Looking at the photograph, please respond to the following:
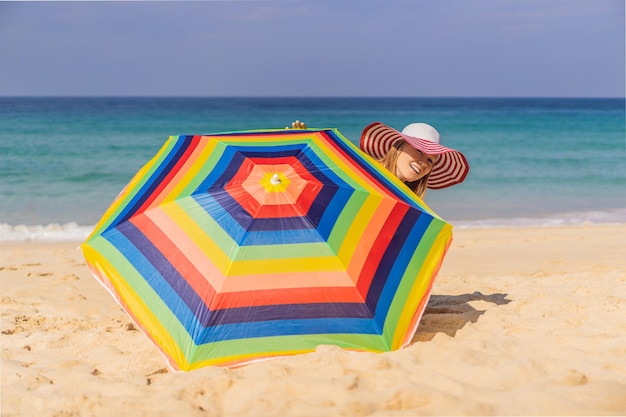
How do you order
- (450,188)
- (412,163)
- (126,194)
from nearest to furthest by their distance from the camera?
(126,194) → (412,163) → (450,188)

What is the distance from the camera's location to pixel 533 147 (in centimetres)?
2202

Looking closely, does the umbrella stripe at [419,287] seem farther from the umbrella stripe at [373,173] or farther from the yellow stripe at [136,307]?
the yellow stripe at [136,307]

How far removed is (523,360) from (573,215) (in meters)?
7.76

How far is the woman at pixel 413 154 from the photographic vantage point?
13.8 ft

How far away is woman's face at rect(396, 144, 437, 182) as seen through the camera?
4.22 meters

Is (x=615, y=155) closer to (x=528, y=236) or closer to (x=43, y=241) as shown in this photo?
(x=528, y=236)

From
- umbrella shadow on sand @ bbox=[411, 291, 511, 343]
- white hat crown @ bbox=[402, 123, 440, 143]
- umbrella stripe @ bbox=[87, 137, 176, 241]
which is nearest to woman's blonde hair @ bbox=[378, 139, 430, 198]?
white hat crown @ bbox=[402, 123, 440, 143]

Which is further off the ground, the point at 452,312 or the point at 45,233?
the point at 452,312

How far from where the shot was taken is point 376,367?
3.08 metres

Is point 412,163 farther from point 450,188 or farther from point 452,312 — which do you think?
point 450,188

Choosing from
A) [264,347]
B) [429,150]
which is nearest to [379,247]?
[264,347]

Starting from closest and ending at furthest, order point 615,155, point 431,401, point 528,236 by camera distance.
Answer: point 431,401 < point 528,236 < point 615,155

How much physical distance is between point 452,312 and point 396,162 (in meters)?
1.00

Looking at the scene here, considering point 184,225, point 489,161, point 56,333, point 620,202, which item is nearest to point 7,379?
point 56,333
